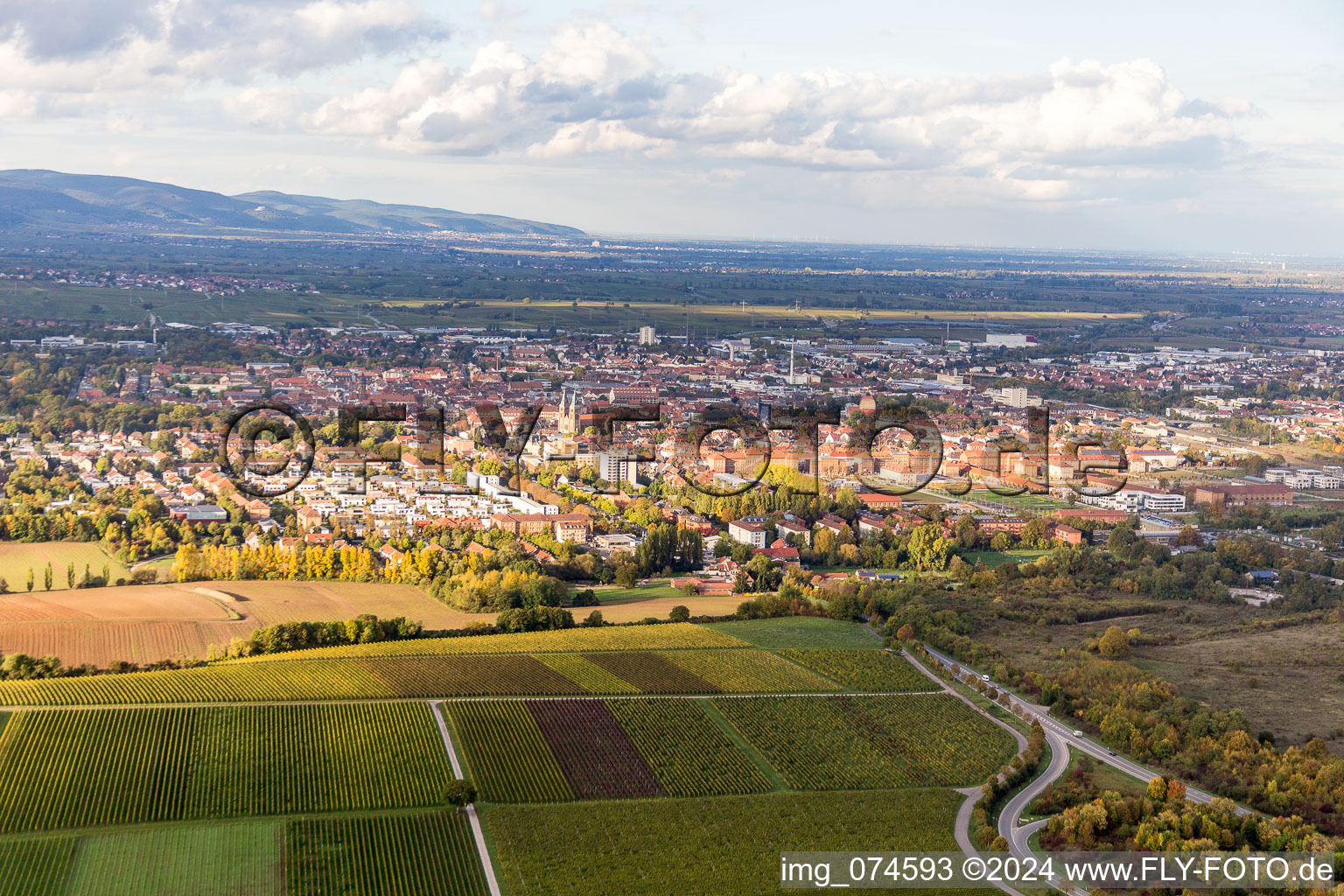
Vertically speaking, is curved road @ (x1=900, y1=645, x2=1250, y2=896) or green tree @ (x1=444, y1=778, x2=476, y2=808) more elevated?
green tree @ (x1=444, y1=778, x2=476, y2=808)

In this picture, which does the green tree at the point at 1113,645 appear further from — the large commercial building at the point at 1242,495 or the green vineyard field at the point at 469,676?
the large commercial building at the point at 1242,495

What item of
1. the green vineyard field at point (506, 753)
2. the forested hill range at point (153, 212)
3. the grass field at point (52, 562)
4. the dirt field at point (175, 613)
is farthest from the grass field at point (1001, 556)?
the forested hill range at point (153, 212)

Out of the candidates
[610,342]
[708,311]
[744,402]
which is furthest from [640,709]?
[708,311]

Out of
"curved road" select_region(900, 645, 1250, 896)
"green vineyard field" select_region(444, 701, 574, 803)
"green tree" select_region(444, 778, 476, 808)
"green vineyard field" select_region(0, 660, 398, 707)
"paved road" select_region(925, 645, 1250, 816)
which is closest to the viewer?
"curved road" select_region(900, 645, 1250, 896)

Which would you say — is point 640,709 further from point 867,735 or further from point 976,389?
point 976,389

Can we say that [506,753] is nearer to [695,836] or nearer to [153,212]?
[695,836]

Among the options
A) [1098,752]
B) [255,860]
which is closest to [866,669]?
[1098,752]

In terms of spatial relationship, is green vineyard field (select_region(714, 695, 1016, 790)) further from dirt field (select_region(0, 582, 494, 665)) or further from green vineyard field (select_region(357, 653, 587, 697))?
dirt field (select_region(0, 582, 494, 665))

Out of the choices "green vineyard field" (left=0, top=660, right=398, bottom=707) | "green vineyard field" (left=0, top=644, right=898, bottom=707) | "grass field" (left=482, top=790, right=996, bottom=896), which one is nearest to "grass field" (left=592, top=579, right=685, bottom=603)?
"green vineyard field" (left=0, top=644, right=898, bottom=707)
